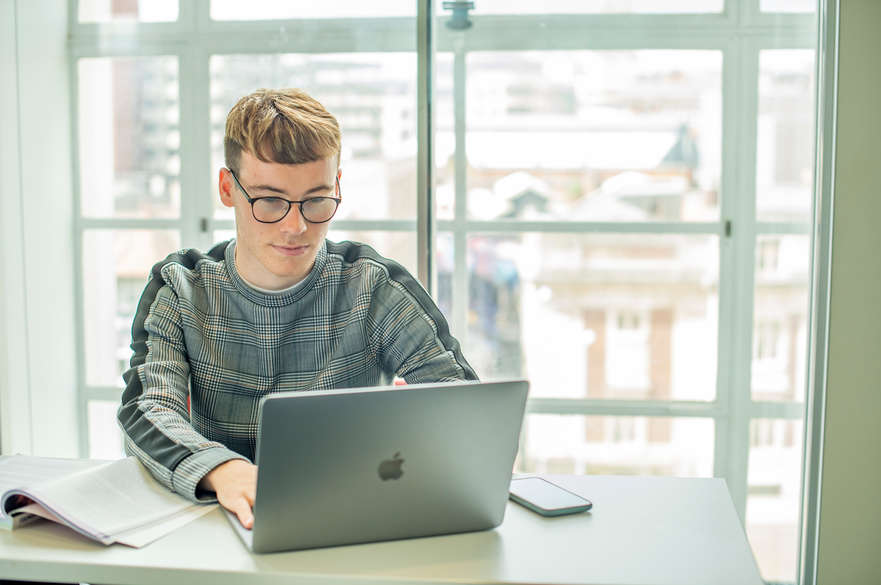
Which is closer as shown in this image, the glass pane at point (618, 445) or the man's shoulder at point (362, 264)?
the man's shoulder at point (362, 264)

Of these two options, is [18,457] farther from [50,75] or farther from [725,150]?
[725,150]

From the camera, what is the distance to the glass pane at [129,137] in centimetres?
253

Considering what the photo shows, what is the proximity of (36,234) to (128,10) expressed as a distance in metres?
0.76

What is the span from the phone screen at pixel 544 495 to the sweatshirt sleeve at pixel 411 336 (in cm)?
28

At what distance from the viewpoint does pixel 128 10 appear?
2.52 m

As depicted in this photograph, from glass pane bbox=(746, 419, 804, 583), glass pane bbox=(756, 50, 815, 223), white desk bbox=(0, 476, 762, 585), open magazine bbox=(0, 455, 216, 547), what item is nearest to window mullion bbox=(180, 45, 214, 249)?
open magazine bbox=(0, 455, 216, 547)

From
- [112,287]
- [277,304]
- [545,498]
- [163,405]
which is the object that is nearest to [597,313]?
[277,304]

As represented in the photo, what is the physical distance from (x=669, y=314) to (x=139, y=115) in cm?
175

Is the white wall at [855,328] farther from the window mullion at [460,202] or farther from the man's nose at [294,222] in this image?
the man's nose at [294,222]

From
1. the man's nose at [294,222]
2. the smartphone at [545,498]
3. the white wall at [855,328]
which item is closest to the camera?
the smartphone at [545,498]

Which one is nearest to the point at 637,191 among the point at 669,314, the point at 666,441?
the point at 669,314

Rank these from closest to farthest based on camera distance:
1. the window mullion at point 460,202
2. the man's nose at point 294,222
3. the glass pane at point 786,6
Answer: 1. the man's nose at point 294,222
2. the glass pane at point 786,6
3. the window mullion at point 460,202

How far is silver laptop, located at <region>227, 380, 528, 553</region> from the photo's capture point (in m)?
0.97

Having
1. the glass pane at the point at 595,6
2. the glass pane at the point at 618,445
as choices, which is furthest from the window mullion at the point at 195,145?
the glass pane at the point at 618,445
